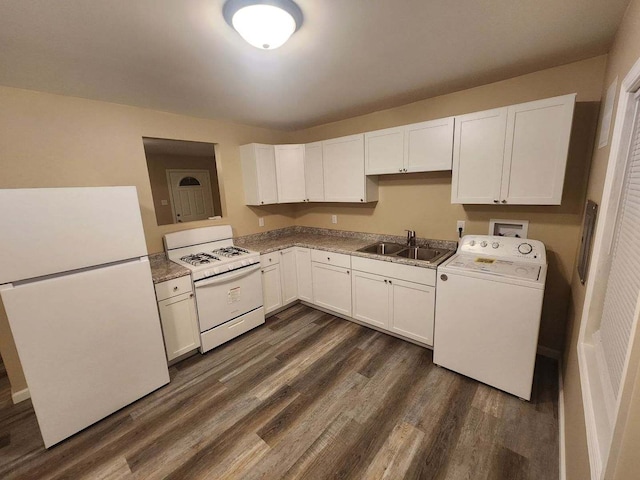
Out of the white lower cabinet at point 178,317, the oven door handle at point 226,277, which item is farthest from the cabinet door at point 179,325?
the oven door handle at point 226,277

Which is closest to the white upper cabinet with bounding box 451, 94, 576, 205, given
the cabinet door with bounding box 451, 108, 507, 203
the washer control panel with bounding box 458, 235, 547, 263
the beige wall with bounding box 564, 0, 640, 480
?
the cabinet door with bounding box 451, 108, 507, 203

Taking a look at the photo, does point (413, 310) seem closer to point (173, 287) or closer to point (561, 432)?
point (561, 432)

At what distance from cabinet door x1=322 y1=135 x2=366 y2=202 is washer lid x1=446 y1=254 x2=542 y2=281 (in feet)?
4.02

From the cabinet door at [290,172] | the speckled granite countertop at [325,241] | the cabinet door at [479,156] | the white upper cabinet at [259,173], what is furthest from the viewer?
the cabinet door at [290,172]

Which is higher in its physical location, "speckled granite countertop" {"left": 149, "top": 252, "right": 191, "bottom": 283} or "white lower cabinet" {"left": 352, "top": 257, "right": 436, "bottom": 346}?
"speckled granite countertop" {"left": 149, "top": 252, "right": 191, "bottom": 283}

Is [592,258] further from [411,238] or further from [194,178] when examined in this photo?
[194,178]

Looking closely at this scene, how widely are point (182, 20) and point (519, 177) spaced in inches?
92.9

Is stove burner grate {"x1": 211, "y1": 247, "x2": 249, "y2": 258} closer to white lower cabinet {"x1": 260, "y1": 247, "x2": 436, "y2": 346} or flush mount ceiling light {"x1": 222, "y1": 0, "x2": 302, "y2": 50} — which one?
white lower cabinet {"x1": 260, "y1": 247, "x2": 436, "y2": 346}

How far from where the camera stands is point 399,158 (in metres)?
2.61

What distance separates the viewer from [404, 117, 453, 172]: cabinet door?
2288 mm

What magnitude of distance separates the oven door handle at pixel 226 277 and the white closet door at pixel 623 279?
255 centimetres

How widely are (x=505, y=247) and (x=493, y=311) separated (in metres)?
0.61

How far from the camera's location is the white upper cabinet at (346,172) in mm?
2914

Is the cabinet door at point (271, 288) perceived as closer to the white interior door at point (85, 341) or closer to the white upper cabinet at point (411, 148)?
the white interior door at point (85, 341)
